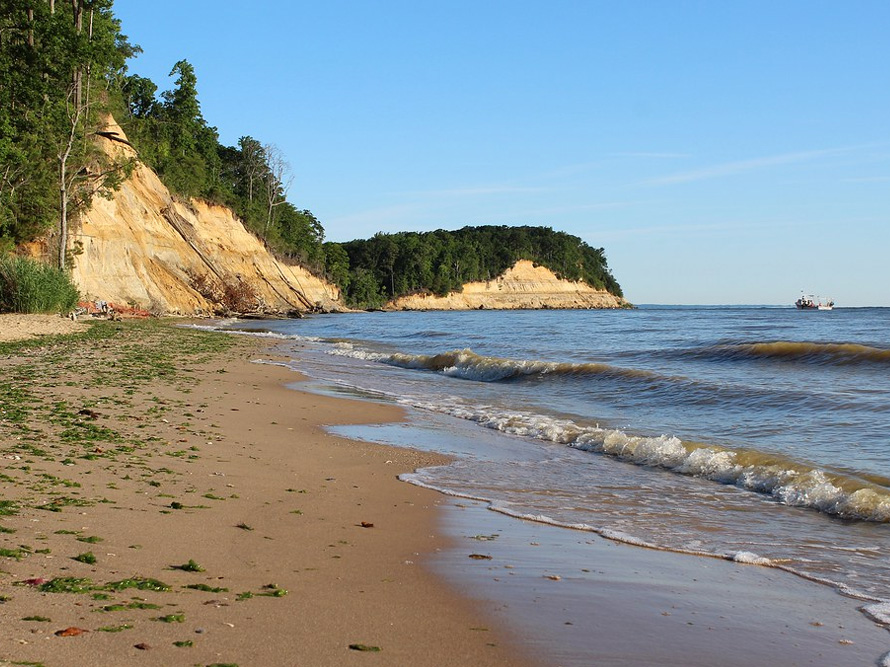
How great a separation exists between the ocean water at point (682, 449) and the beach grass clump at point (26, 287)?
10.1m

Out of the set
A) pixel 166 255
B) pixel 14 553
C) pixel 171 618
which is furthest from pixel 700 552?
pixel 166 255

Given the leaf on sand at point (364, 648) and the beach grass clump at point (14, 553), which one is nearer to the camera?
the leaf on sand at point (364, 648)

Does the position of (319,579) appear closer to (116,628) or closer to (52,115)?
(116,628)

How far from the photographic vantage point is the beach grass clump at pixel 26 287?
25.2 meters

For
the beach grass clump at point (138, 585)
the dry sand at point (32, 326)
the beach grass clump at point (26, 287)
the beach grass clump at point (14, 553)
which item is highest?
the beach grass clump at point (26, 287)

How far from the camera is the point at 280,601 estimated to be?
404 centimetres

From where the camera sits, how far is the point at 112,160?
40781 millimetres

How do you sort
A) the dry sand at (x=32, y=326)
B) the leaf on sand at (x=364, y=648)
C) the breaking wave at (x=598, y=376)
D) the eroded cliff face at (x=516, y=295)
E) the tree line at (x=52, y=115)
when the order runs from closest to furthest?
the leaf on sand at (x=364, y=648) < the breaking wave at (x=598, y=376) < the dry sand at (x=32, y=326) < the tree line at (x=52, y=115) < the eroded cliff face at (x=516, y=295)

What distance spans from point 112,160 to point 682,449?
127ft

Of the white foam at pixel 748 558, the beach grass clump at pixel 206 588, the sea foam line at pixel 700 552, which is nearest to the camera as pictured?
the beach grass clump at pixel 206 588

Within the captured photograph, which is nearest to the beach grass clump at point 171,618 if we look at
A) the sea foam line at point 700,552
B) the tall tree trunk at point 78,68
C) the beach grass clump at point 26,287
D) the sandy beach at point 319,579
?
the sandy beach at point 319,579

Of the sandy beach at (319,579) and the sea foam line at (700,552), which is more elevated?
the sandy beach at (319,579)

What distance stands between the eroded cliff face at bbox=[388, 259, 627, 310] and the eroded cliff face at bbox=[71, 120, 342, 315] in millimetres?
62277

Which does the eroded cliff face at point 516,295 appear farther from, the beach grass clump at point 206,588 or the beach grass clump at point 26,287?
the beach grass clump at point 206,588
